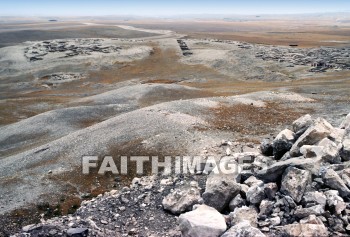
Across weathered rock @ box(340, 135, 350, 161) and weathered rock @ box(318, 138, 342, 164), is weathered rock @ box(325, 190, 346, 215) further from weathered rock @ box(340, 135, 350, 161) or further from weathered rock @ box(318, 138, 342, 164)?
weathered rock @ box(340, 135, 350, 161)

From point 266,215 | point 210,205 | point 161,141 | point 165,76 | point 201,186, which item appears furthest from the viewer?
point 165,76

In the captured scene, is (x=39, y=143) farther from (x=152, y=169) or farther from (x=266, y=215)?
(x=266, y=215)

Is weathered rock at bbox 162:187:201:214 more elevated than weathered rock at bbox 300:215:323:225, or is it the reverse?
weathered rock at bbox 300:215:323:225

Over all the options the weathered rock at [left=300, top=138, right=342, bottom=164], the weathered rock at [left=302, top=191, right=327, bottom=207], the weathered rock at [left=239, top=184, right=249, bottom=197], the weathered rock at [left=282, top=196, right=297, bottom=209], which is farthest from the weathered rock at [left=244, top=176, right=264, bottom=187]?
the weathered rock at [left=300, top=138, right=342, bottom=164]

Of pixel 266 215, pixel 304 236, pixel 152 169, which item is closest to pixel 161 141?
pixel 152 169

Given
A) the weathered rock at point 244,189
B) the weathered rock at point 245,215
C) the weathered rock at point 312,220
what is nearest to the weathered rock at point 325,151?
the weathered rock at point 244,189

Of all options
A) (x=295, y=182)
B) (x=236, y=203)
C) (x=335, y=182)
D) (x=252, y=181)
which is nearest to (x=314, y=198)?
(x=295, y=182)

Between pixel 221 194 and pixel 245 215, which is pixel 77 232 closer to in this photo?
pixel 221 194
